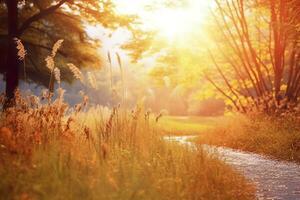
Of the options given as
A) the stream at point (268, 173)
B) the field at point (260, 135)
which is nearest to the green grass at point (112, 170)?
the stream at point (268, 173)

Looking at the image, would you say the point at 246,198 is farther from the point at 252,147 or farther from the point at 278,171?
the point at 252,147

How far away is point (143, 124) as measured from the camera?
780cm

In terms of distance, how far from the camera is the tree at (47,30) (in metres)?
15.3

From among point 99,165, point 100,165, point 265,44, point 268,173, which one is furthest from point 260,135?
point 99,165

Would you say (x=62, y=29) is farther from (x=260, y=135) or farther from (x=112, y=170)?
(x=112, y=170)

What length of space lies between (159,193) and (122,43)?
12.2 metres

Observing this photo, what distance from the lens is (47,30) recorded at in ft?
57.4

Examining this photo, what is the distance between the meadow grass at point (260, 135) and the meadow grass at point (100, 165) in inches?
164

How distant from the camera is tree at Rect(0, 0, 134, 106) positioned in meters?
15.3

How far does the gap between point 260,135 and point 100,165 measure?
26.1 feet

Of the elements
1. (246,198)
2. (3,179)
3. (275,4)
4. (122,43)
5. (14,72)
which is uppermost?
(275,4)

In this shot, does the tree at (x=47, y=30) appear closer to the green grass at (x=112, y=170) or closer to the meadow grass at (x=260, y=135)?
the meadow grass at (x=260, y=135)

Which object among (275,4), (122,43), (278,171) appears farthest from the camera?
(122,43)

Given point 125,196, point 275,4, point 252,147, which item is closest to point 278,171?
point 252,147
